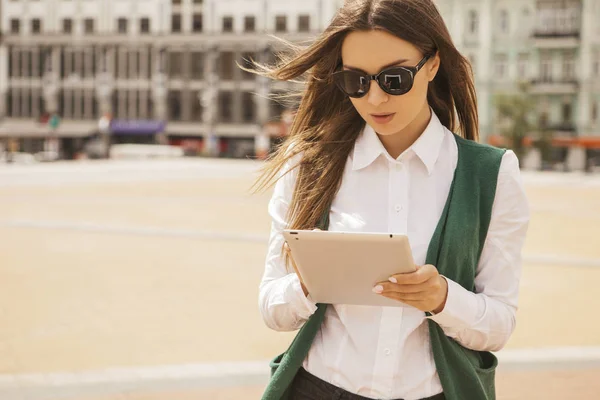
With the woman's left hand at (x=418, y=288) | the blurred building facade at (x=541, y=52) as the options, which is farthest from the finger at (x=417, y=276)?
the blurred building facade at (x=541, y=52)

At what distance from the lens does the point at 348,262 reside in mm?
1866

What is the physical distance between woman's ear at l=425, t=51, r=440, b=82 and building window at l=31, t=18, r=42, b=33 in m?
71.9

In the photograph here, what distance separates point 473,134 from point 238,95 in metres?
64.0

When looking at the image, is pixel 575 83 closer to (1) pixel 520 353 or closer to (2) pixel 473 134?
(1) pixel 520 353

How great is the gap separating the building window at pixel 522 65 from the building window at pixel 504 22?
2064 millimetres

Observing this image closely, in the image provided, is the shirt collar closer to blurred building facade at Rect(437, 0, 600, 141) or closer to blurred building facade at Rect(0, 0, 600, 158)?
blurred building facade at Rect(437, 0, 600, 141)

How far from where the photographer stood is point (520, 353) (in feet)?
19.6

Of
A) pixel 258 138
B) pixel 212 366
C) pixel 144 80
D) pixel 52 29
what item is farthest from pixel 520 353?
pixel 52 29

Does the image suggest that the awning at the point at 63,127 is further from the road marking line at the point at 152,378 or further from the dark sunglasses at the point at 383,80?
the dark sunglasses at the point at 383,80

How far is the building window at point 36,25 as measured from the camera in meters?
69.2

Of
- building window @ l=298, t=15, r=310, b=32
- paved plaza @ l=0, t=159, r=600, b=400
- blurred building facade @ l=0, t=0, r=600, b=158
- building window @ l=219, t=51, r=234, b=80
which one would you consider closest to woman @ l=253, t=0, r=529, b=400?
paved plaza @ l=0, t=159, r=600, b=400

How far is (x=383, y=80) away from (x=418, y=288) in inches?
19.6

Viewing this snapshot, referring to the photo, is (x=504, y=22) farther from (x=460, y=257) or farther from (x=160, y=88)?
(x=460, y=257)

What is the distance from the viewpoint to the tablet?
5.82ft
